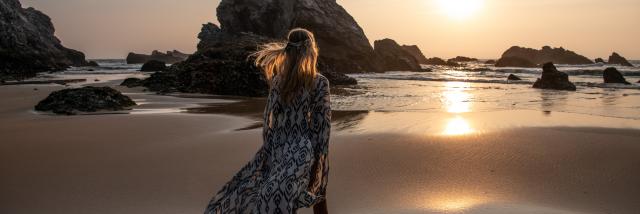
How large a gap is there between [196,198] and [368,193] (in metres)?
1.74

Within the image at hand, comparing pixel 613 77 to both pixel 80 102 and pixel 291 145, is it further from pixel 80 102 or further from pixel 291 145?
pixel 291 145

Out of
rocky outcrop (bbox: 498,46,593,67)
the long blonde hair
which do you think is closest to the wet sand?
the long blonde hair

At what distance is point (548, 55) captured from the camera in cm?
10619

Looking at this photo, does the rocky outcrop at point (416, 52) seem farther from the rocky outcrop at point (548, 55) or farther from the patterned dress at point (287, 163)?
the patterned dress at point (287, 163)

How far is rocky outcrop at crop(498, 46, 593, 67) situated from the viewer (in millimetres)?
91188

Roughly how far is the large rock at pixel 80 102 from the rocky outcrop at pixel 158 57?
71.8 metres

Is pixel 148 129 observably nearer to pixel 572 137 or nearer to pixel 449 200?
pixel 449 200

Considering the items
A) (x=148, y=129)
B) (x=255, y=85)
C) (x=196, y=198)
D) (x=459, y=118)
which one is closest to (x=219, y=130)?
(x=148, y=129)

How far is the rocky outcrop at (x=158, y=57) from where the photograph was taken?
324ft

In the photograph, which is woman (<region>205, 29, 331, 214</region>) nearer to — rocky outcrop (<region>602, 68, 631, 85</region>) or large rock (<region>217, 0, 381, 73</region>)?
rocky outcrop (<region>602, 68, 631, 85</region>)

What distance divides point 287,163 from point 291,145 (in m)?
0.15

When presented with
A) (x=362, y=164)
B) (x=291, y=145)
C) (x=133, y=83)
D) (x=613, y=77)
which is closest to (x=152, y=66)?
(x=133, y=83)

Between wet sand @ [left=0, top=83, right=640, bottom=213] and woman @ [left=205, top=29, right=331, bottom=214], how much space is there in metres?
1.62

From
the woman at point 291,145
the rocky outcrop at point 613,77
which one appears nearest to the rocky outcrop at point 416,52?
the rocky outcrop at point 613,77
